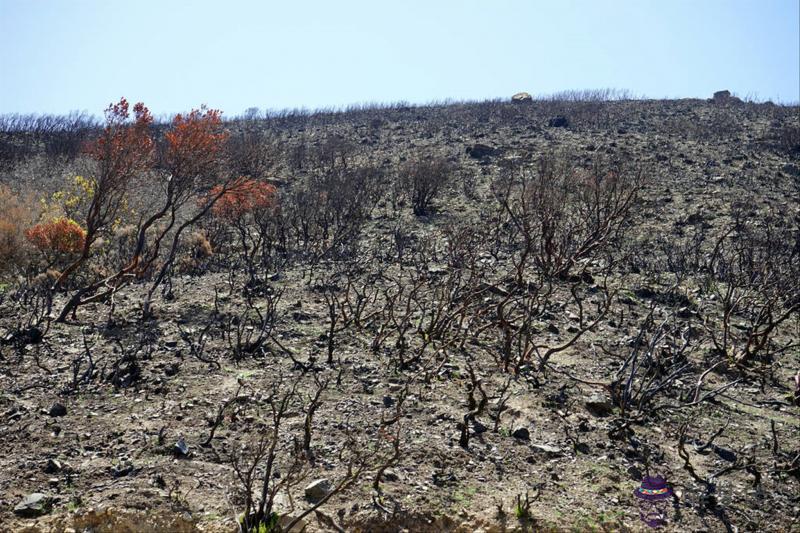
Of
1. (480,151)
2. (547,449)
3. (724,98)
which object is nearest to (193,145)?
(547,449)

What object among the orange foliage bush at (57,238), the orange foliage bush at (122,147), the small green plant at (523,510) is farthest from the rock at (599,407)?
the orange foliage bush at (57,238)

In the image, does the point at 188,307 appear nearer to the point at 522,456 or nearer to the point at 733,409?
the point at 522,456

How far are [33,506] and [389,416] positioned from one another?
2561mm

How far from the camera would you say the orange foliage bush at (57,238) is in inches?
530

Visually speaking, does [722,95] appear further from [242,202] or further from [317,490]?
[317,490]

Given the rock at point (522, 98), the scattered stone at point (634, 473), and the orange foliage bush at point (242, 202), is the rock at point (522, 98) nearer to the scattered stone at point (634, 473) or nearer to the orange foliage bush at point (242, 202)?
the orange foliage bush at point (242, 202)

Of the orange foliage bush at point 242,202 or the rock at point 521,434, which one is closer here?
the rock at point 521,434

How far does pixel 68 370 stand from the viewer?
5965 millimetres

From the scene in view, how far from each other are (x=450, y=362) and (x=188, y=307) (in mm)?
3845

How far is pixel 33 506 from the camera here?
3.88 metres

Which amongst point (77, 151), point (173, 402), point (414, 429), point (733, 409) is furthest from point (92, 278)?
point (77, 151)

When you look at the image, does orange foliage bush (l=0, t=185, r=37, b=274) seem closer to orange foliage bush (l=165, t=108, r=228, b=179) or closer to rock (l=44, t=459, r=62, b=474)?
orange foliage bush (l=165, t=108, r=228, b=179)

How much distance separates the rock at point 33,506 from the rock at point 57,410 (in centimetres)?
118

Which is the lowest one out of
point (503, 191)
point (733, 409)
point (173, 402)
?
point (733, 409)
